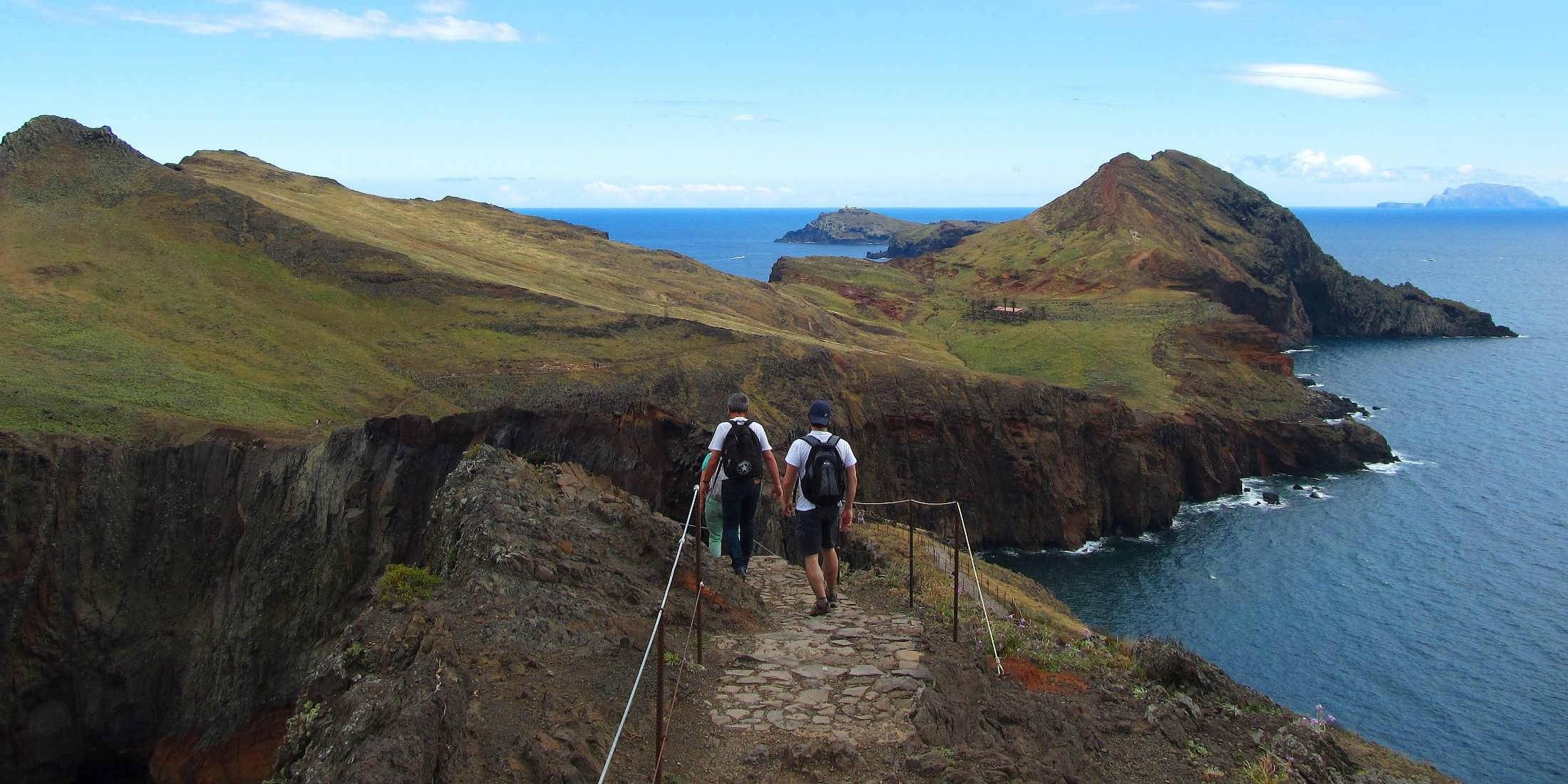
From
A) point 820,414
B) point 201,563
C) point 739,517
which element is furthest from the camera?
point 201,563

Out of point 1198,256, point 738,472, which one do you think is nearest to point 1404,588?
point 738,472

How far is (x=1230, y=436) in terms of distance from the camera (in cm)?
7512

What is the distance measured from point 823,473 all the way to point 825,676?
8.17ft

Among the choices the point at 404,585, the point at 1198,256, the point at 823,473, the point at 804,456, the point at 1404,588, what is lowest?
the point at 1404,588

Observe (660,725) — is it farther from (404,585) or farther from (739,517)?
(739,517)

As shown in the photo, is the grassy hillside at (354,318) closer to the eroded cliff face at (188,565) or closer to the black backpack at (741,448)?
the eroded cliff face at (188,565)

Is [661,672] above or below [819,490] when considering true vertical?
below

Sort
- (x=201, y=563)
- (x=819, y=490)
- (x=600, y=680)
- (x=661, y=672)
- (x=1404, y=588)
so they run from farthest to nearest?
(x=1404, y=588), (x=201, y=563), (x=819, y=490), (x=600, y=680), (x=661, y=672)

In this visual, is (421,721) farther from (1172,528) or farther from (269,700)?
(1172,528)

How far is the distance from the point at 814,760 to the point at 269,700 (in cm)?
2130

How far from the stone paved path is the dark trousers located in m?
0.76

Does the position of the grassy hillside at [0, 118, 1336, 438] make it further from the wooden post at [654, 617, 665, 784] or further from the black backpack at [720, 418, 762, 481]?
the wooden post at [654, 617, 665, 784]

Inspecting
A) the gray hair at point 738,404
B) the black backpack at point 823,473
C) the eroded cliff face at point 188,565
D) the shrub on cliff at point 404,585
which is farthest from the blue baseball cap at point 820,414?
the eroded cliff face at point 188,565

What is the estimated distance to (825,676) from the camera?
1056 cm
